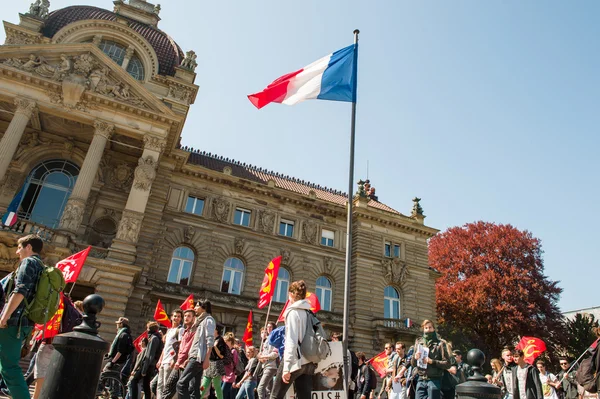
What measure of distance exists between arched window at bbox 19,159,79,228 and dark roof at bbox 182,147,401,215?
25.7ft

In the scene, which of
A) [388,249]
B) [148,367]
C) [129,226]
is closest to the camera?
[148,367]

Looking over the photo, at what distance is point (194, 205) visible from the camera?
2555 cm

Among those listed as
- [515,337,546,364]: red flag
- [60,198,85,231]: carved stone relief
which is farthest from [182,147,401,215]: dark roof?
[515,337,546,364]: red flag

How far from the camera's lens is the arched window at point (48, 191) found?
21594 millimetres

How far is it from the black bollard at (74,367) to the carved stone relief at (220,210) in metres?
21.3

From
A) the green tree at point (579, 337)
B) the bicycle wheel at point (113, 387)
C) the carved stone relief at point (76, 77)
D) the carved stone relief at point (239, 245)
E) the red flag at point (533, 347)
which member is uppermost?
the carved stone relief at point (76, 77)

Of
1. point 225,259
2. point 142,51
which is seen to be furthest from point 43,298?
point 142,51

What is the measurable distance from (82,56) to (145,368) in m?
19.2

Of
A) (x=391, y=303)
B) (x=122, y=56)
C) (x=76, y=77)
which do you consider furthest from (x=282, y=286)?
(x=122, y=56)

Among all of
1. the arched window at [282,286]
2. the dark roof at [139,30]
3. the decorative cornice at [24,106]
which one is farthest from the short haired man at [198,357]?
the dark roof at [139,30]

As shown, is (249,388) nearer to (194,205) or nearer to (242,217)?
(194,205)

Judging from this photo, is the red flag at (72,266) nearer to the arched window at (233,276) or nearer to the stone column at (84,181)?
the stone column at (84,181)

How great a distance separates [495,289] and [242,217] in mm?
22932

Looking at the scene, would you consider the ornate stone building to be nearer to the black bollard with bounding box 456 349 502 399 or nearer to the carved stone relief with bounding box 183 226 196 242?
the carved stone relief with bounding box 183 226 196 242
